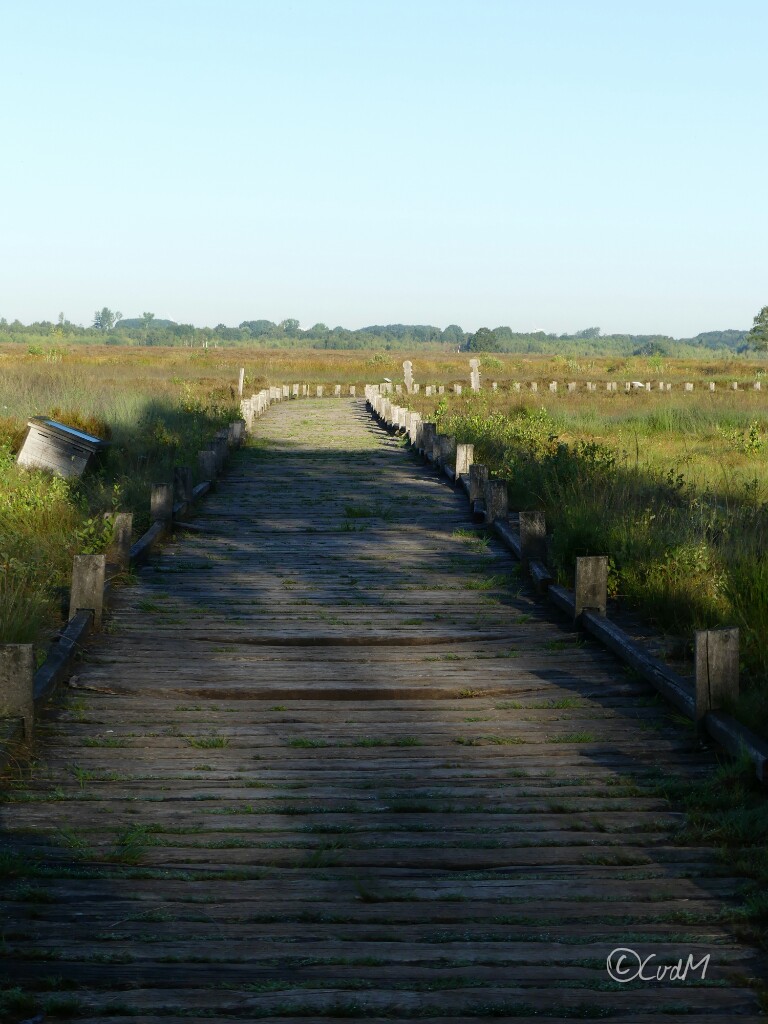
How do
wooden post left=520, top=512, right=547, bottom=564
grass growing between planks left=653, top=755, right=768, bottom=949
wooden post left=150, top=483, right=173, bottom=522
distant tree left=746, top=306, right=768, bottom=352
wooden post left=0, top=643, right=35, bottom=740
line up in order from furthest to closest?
distant tree left=746, top=306, right=768, bottom=352 → wooden post left=150, top=483, right=173, bottom=522 → wooden post left=520, top=512, right=547, bottom=564 → wooden post left=0, top=643, right=35, bottom=740 → grass growing between planks left=653, top=755, right=768, bottom=949

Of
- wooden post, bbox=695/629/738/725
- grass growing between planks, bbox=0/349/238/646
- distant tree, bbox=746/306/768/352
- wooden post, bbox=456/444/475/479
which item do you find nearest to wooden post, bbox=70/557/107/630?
grass growing between planks, bbox=0/349/238/646

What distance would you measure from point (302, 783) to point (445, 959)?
1589mm

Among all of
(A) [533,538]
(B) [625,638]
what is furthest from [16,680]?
(A) [533,538]

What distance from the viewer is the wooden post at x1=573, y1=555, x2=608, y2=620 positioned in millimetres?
7480

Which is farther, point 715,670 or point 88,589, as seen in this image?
point 88,589

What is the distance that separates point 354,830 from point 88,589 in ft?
11.1

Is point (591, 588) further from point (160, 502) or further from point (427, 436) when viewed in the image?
point (427, 436)

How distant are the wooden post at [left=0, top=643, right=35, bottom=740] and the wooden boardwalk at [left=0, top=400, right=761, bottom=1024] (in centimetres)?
25

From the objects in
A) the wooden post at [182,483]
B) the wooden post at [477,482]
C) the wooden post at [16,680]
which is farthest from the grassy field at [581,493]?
the wooden post at [16,680]

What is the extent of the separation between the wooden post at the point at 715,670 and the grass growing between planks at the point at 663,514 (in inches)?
4.6

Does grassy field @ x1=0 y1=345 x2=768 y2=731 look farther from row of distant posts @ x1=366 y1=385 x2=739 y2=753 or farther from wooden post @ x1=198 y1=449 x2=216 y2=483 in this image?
wooden post @ x1=198 y1=449 x2=216 y2=483

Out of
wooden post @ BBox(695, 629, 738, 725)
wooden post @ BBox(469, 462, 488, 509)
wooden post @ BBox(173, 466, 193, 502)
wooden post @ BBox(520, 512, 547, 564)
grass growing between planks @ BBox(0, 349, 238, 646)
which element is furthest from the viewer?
wooden post @ BBox(469, 462, 488, 509)

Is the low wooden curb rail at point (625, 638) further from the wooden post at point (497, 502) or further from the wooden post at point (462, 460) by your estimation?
the wooden post at point (462, 460)

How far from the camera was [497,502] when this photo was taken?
11523 mm
